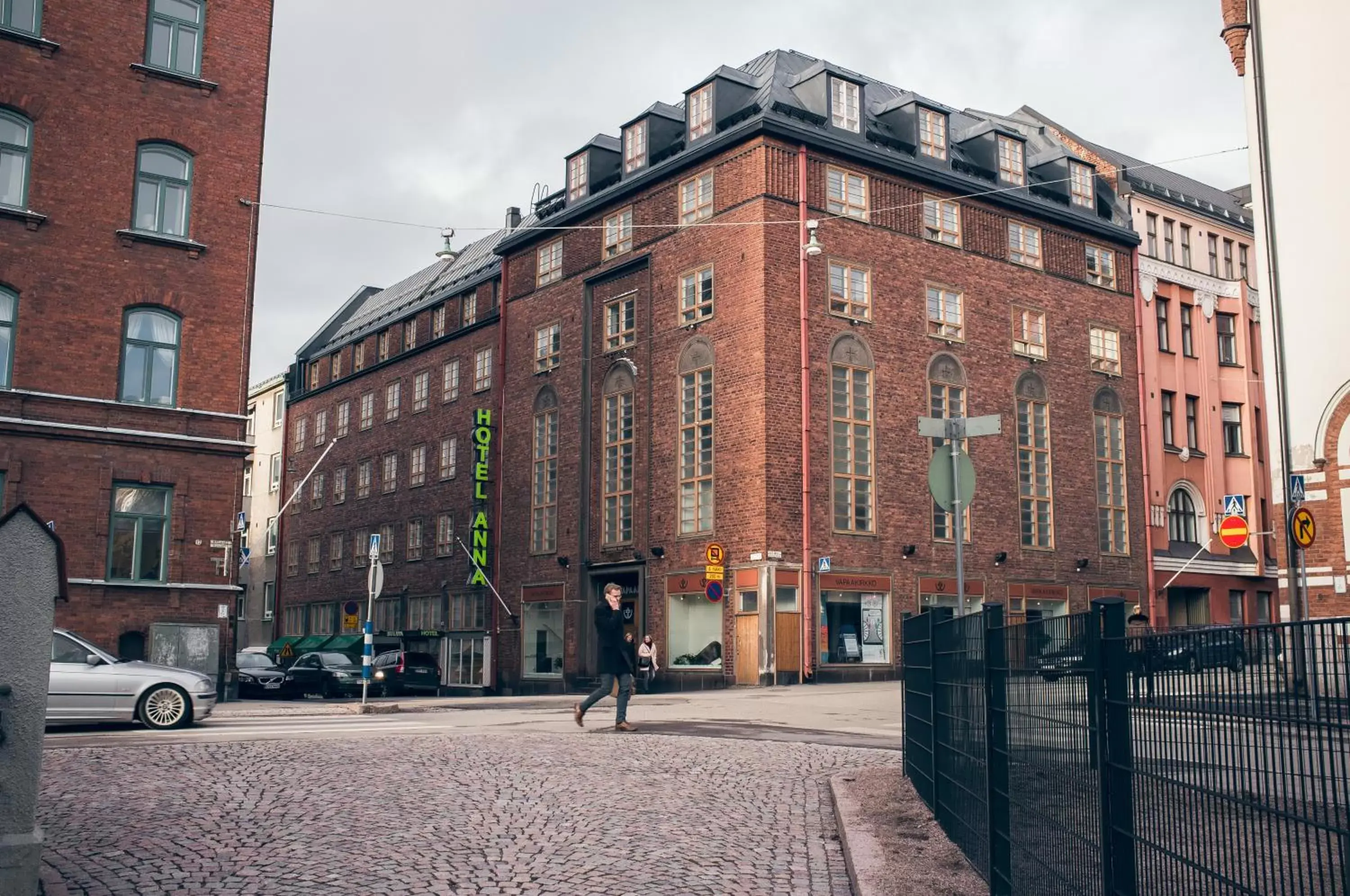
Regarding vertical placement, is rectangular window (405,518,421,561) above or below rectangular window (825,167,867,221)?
below

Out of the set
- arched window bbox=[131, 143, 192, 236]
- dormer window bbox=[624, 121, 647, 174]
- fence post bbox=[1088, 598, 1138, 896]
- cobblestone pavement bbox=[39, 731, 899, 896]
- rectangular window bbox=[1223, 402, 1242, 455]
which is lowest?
cobblestone pavement bbox=[39, 731, 899, 896]

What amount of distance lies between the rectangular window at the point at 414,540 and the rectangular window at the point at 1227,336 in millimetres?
30521

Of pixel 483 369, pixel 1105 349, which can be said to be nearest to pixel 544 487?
pixel 483 369

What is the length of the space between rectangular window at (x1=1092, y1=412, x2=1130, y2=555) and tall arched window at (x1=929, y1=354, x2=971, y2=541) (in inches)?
237

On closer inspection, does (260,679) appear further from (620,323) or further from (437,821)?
(437,821)

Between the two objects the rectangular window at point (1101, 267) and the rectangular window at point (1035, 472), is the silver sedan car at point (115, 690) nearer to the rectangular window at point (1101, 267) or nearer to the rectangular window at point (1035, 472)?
the rectangular window at point (1035, 472)

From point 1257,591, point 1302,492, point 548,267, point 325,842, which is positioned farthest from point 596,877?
point 1257,591

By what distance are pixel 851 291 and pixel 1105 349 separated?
11.3 meters

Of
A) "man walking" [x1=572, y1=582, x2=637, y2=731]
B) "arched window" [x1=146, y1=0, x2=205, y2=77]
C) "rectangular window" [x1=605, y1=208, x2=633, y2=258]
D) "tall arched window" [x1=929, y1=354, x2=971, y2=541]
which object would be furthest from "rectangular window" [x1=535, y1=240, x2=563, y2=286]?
"man walking" [x1=572, y1=582, x2=637, y2=731]

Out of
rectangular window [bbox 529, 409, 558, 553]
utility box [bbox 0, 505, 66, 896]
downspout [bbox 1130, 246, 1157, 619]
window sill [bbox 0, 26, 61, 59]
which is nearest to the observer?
utility box [bbox 0, 505, 66, 896]

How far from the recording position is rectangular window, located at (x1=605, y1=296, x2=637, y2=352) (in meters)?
37.4

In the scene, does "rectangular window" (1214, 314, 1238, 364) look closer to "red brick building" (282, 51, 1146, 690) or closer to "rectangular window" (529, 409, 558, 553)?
"red brick building" (282, 51, 1146, 690)

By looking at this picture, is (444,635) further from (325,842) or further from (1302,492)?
(325,842)

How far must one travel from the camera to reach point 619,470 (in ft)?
121
